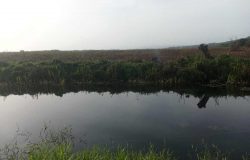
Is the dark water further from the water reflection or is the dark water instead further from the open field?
the open field

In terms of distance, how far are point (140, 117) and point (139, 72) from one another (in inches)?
479

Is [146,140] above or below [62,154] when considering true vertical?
below

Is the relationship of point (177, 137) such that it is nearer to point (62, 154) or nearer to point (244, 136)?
point (244, 136)

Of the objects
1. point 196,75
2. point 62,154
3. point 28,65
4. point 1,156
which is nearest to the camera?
point 62,154

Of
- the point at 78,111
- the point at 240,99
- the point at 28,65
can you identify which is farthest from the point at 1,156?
the point at 28,65

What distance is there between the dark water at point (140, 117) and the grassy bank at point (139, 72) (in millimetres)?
3176

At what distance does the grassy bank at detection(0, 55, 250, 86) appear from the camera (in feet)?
98.2

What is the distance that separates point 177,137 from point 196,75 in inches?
593

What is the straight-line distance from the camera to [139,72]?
32438mm

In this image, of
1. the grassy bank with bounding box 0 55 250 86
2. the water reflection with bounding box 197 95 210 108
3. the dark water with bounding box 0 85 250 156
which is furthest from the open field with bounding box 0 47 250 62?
the dark water with bounding box 0 85 250 156

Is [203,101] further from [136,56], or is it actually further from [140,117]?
[136,56]

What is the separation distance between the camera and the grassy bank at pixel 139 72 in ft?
98.2

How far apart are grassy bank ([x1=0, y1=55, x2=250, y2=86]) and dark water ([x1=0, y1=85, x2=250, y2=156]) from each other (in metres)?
3.18

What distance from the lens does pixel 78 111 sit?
22719 millimetres
